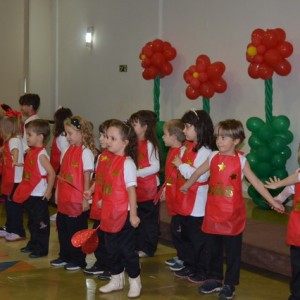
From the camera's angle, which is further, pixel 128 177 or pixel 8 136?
pixel 8 136

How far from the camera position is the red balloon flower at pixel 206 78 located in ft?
24.8

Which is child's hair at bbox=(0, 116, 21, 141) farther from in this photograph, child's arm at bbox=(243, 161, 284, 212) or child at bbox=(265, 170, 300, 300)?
child at bbox=(265, 170, 300, 300)

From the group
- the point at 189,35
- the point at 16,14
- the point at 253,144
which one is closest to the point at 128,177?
the point at 253,144

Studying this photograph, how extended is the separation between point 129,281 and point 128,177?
0.79 metres

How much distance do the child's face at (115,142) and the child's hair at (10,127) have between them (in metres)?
2.00

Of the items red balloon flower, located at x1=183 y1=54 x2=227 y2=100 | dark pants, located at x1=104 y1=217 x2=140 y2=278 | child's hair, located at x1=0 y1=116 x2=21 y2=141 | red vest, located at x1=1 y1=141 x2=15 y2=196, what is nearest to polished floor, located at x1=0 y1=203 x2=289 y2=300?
dark pants, located at x1=104 y1=217 x2=140 y2=278

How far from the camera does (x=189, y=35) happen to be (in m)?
8.77

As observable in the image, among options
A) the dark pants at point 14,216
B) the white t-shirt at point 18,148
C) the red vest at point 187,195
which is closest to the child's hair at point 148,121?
the red vest at point 187,195

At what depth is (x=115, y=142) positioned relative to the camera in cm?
429

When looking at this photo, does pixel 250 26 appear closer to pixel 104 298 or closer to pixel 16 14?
pixel 104 298

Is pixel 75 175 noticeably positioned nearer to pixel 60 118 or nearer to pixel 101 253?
pixel 101 253

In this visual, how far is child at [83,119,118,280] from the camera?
4406mm

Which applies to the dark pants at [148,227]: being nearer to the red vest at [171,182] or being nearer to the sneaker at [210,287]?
the red vest at [171,182]

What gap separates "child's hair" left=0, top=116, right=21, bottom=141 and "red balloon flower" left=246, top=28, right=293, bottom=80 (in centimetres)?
271
